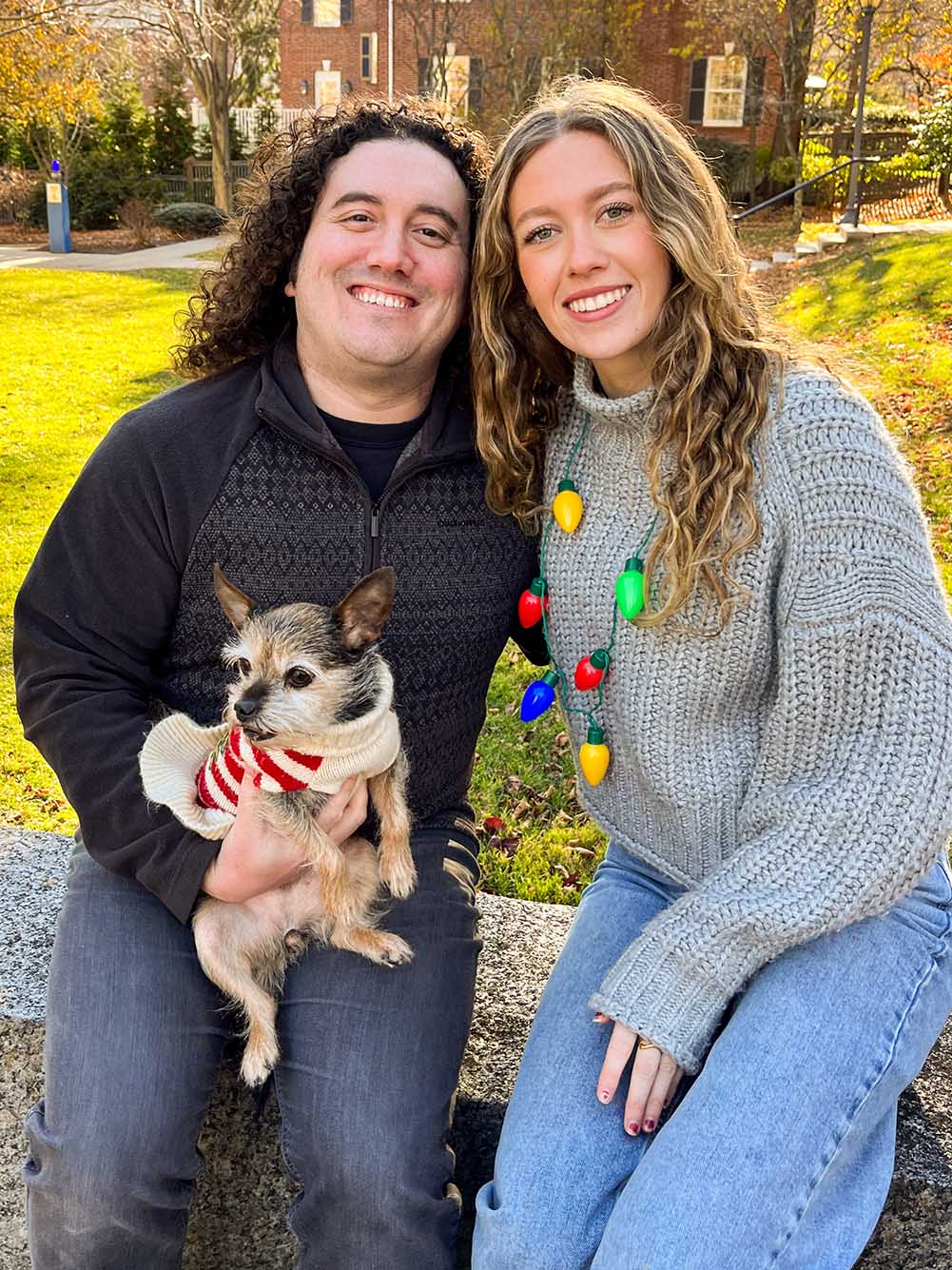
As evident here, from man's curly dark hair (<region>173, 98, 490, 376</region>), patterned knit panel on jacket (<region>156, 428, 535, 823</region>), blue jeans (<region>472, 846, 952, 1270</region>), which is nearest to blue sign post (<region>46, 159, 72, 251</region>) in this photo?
man's curly dark hair (<region>173, 98, 490, 376</region>)

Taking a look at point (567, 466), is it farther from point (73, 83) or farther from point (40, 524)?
point (73, 83)

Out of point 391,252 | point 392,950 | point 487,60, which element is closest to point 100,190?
point 487,60

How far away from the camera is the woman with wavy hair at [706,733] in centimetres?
208

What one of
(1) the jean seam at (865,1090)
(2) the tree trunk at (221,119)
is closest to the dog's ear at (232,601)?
(1) the jean seam at (865,1090)

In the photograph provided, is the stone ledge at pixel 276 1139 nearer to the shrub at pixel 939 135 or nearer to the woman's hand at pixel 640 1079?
the woman's hand at pixel 640 1079

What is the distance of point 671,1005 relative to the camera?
2.25m

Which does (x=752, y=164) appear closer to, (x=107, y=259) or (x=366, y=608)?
(x=107, y=259)

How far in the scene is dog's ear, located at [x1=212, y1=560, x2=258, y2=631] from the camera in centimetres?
239

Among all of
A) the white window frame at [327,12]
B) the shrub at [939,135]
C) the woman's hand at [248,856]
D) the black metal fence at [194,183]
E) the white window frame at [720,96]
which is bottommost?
the woman's hand at [248,856]

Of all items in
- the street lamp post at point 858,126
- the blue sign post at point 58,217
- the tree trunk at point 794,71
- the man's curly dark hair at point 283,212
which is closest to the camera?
the man's curly dark hair at point 283,212

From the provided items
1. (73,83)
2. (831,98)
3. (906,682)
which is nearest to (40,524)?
(906,682)

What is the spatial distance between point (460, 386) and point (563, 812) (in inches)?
80.8

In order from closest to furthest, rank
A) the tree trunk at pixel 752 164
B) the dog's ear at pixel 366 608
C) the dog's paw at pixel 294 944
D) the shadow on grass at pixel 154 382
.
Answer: the dog's ear at pixel 366 608
the dog's paw at pixel 294 944
the shadow on grass at pixel 154 382
the tree trunk at pixel 752 164

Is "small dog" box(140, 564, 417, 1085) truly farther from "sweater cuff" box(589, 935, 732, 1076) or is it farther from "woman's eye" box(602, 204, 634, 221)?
"woman's eye" box(602, 204, 634, 221)
